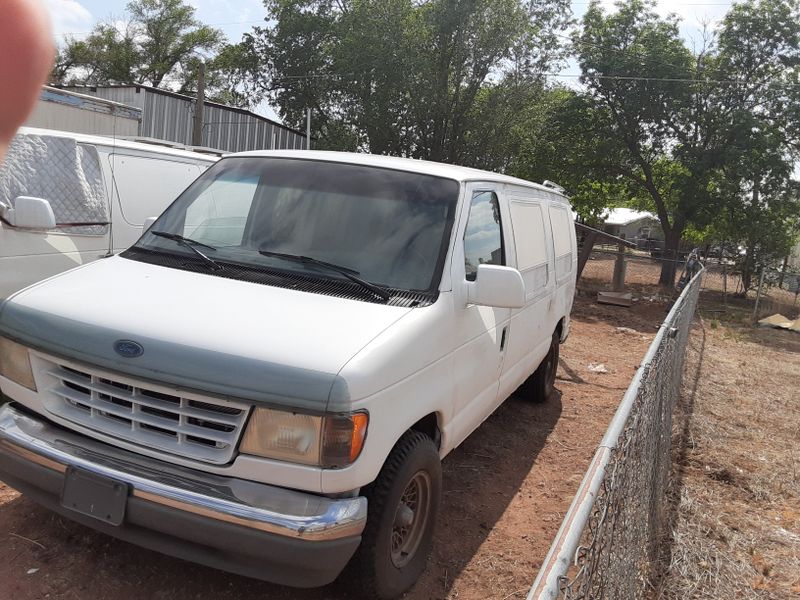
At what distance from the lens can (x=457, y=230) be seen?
382 cm

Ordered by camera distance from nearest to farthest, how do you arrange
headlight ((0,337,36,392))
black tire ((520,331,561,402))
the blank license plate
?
1. the blank license plate
2. headlight ((0,337,36,392))
3. black tire ((520,331,561,402))

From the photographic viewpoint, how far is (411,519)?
3312 mm

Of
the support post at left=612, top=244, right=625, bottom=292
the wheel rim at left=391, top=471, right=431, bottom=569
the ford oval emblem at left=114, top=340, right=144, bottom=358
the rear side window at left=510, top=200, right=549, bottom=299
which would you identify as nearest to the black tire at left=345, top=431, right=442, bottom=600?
the wheel rim at left=391, top=471, right=431, bottom=569

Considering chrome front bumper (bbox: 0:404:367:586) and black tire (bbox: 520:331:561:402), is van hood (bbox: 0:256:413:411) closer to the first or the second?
chrome front bumper (bbox: 0:404:367:586)

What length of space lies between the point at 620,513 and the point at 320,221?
2182mm

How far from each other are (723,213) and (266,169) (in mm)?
18026

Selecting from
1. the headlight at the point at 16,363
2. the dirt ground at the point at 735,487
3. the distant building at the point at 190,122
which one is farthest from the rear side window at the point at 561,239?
the distant building at the point at 190,122

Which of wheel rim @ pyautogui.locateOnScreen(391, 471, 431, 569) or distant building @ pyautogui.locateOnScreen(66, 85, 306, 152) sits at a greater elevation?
distant building @ pyautogui.locateOnScreen(66, 85, 306, 152)

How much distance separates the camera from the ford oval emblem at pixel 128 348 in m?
2.80

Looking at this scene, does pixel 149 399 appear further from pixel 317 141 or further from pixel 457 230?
pixel 317 141

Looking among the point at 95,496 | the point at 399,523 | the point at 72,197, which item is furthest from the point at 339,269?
the point at 72,197

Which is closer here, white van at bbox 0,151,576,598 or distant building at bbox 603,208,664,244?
white van at bbox 0,151,576,598

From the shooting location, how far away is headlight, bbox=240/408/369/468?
264 centimetres

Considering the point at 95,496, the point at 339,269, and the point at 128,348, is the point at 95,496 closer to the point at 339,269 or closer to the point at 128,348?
the point at 128,348
